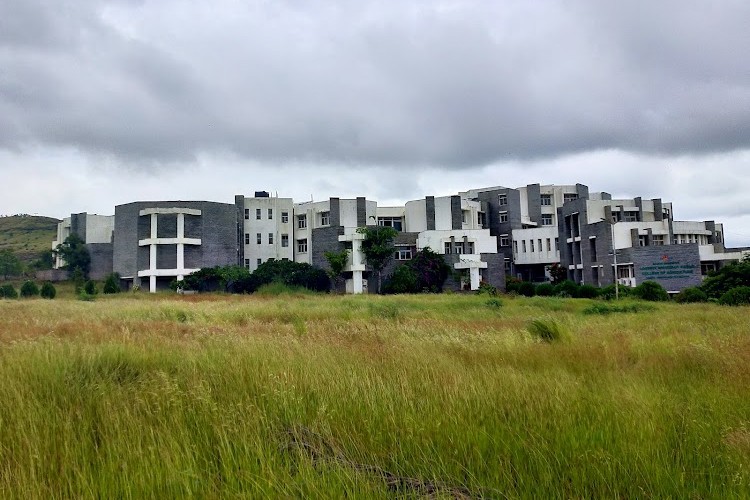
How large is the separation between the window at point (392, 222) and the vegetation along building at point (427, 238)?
138mm

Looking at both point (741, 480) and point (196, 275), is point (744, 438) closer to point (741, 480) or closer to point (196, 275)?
point (741, 480)

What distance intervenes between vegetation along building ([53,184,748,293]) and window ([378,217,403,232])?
0.45 feet

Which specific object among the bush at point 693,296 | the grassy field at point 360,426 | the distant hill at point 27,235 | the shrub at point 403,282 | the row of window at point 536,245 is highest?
the distant hill at point 27,235

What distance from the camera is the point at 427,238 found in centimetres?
5784

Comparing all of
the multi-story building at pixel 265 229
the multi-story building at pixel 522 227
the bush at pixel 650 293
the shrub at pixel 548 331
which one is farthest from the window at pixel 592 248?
the shrub at pixel 548 331

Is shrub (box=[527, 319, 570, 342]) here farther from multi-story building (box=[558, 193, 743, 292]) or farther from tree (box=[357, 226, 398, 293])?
tree (box=[357, 226, 398, 293])

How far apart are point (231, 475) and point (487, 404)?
239 centimetres

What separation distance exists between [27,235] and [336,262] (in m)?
94.8

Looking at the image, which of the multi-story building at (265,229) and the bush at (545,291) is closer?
the bush at (545,291)

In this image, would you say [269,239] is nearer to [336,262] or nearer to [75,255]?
[336,262]

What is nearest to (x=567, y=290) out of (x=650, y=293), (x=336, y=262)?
(x=650, y=293)

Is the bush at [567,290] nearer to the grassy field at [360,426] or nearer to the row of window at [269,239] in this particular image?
the row of window at [269,239]

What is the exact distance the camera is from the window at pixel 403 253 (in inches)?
2313

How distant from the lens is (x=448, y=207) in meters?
62.0
